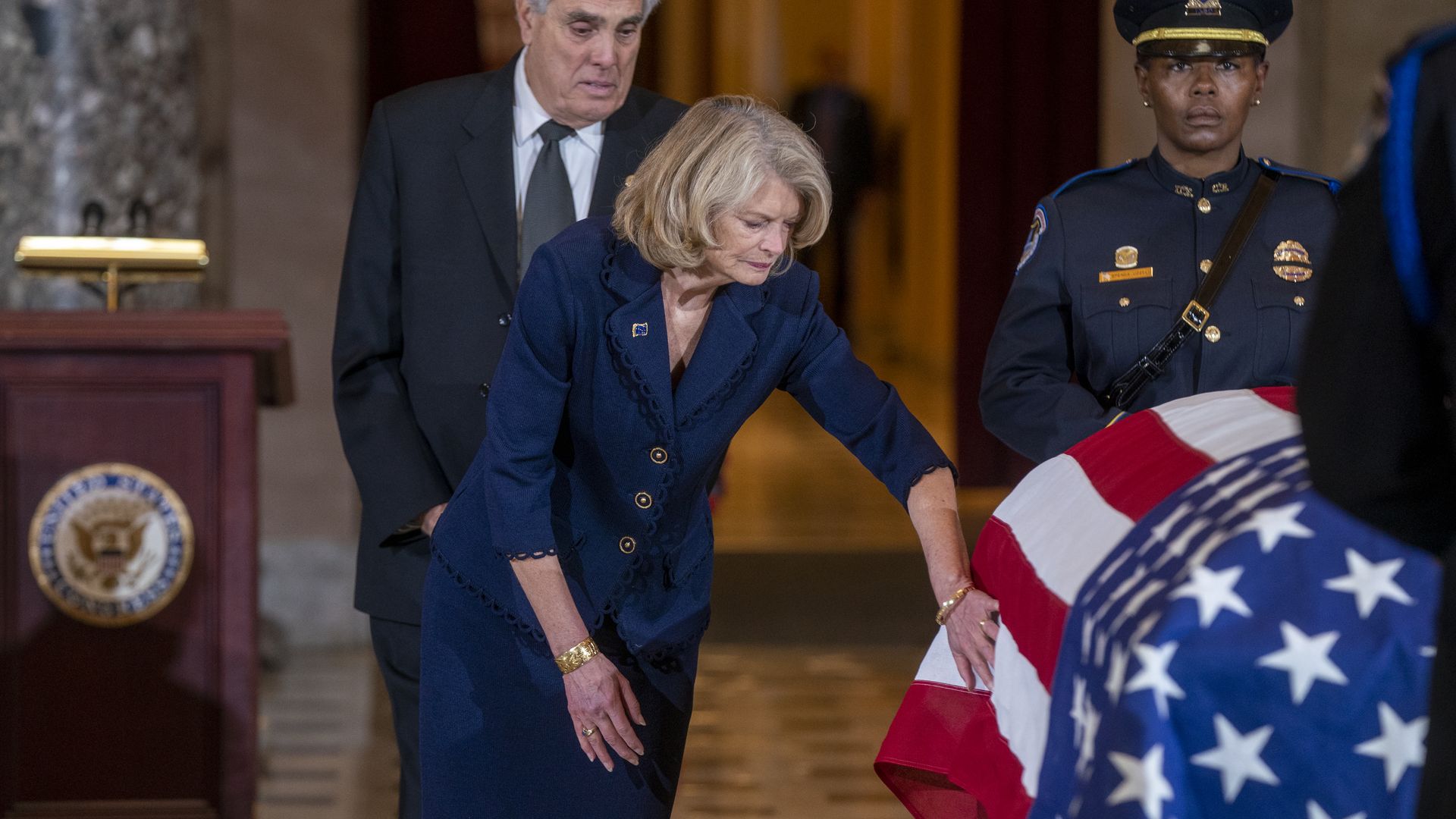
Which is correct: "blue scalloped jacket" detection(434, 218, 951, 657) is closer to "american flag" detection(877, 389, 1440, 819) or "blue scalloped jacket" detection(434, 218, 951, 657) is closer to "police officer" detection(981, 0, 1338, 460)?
"police officer" detection(981, 0, 1338, 460)

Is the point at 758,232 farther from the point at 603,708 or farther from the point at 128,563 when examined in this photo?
the point at 128,563

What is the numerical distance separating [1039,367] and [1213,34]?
1.78 feet

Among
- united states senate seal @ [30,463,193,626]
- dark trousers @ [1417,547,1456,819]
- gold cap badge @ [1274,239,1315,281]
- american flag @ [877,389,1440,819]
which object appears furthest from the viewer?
united states senate seal @ [30,463,193,626]

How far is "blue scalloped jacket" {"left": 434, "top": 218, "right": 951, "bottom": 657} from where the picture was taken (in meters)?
2.26

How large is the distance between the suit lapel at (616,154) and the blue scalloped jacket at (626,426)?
470 millimetres

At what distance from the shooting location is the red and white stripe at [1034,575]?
190 centimetres

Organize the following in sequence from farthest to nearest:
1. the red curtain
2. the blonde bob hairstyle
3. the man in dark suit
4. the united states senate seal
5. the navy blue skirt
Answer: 1. the red curtain
2. the united states senate seal
3. the man in dark suit
4. the navy blue skirt
5. the blonde bob hairstyle

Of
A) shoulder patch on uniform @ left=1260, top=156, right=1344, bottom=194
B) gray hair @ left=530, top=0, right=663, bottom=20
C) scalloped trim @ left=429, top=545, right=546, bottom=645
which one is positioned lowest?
scalloped trim @ left=429, top=545, right=546, bottom=645

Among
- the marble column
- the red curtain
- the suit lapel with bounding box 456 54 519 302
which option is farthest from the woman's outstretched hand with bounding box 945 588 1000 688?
the red curtain

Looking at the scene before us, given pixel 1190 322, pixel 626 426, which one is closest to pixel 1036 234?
pixel 1190 322

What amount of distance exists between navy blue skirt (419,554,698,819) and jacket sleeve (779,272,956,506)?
1.33ft

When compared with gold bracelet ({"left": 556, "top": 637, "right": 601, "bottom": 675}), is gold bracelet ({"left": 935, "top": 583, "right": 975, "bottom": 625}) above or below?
above

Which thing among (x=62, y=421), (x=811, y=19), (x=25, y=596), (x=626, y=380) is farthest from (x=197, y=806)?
(x=811, y=19)

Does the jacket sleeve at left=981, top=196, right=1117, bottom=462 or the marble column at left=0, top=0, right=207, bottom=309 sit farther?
the marble column at left=0, top=0, right=207, bottom=309
